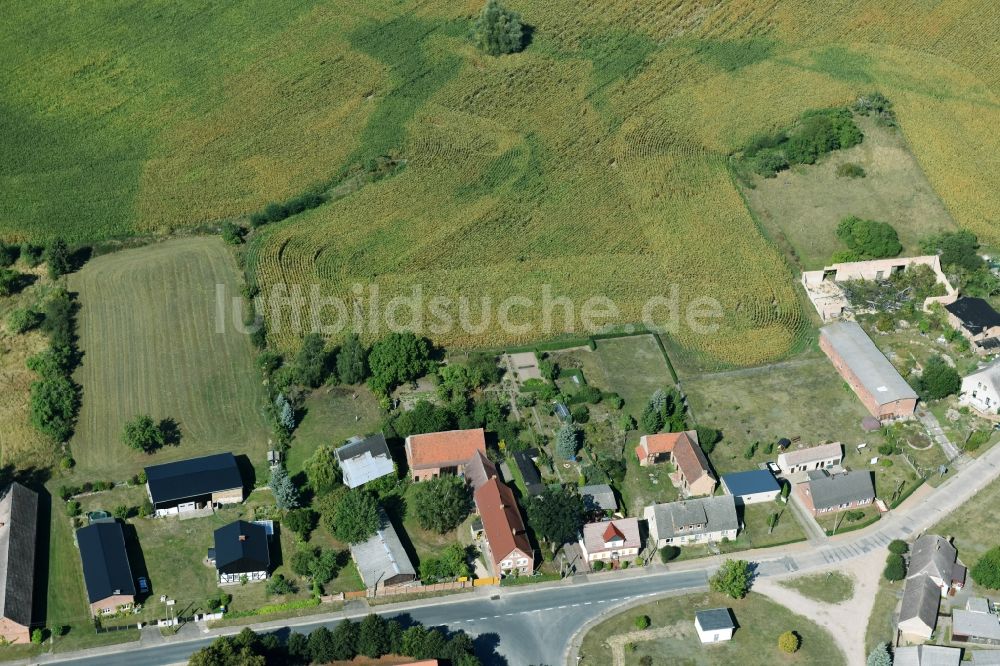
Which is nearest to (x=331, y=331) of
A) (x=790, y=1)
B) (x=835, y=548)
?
(x=835, y=548)

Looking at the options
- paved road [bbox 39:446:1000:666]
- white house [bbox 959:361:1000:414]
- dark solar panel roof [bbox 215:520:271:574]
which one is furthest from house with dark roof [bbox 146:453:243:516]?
white house [bbox 959:361:1000:414]

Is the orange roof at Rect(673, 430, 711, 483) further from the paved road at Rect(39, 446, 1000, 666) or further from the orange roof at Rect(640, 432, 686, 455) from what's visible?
the paved road at Rect(39, 446, 1000, 666)

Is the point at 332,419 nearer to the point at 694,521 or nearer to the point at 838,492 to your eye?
the point at 694,521

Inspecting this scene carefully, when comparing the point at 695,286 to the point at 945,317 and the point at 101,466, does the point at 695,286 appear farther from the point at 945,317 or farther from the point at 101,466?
the point at 101,466

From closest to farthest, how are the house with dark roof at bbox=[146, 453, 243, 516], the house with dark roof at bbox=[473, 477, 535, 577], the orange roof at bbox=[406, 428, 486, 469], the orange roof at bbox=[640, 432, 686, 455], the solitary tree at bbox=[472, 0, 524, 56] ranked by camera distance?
the house with dark roof at bbox=[473, 477, 535, 577] → the house with dark roof at bbox=[146, 453, 243, 516] → the orange roof at bbox=[406, 428, 486, 469] → the orange roof at bbox=[640, 432, 686, 455] → the solitary tree at bbox=[472, 0, 524, 56]

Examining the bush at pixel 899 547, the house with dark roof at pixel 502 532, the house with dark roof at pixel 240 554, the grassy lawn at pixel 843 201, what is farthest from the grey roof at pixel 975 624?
the house with dark roof at pixel 240 554

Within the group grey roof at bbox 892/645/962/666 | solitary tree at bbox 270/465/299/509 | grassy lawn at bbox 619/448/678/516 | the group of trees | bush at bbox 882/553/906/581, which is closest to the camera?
grey roof at bbox 892/645/962/666

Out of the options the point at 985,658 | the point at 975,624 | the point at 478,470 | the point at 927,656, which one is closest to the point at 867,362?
the point at 975,624
